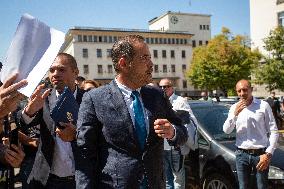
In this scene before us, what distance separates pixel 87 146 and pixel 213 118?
3.74 meters

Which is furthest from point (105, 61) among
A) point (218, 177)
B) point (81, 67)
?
point (218, 177)

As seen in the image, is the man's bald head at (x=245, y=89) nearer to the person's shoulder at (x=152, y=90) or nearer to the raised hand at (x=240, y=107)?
the raised hand at (x=240, y=107)

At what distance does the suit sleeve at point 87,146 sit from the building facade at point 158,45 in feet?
183

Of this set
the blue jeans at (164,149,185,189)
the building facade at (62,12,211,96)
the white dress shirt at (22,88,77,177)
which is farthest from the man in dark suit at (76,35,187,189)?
the building facade at (62,12,211,96)

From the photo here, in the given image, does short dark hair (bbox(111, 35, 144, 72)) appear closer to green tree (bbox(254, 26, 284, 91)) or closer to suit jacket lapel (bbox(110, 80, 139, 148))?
suit jacket lapel (bbox(110, 80, 139, 148))

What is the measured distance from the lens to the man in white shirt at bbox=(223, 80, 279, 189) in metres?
4.48

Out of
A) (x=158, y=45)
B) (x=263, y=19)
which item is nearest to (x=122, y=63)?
(x=263, y=19)

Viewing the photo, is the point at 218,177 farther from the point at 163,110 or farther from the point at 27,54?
the point at 27,54

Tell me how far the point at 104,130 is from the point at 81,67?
57.8 meters

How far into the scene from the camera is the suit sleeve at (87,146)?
93.7 inches

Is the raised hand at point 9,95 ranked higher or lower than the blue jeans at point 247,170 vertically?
higher

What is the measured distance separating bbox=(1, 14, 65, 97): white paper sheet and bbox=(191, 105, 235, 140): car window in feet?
11.8

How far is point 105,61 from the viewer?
202 ft

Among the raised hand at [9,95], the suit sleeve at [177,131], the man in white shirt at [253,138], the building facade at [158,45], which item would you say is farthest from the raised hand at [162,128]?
the building facade at [158,45]
